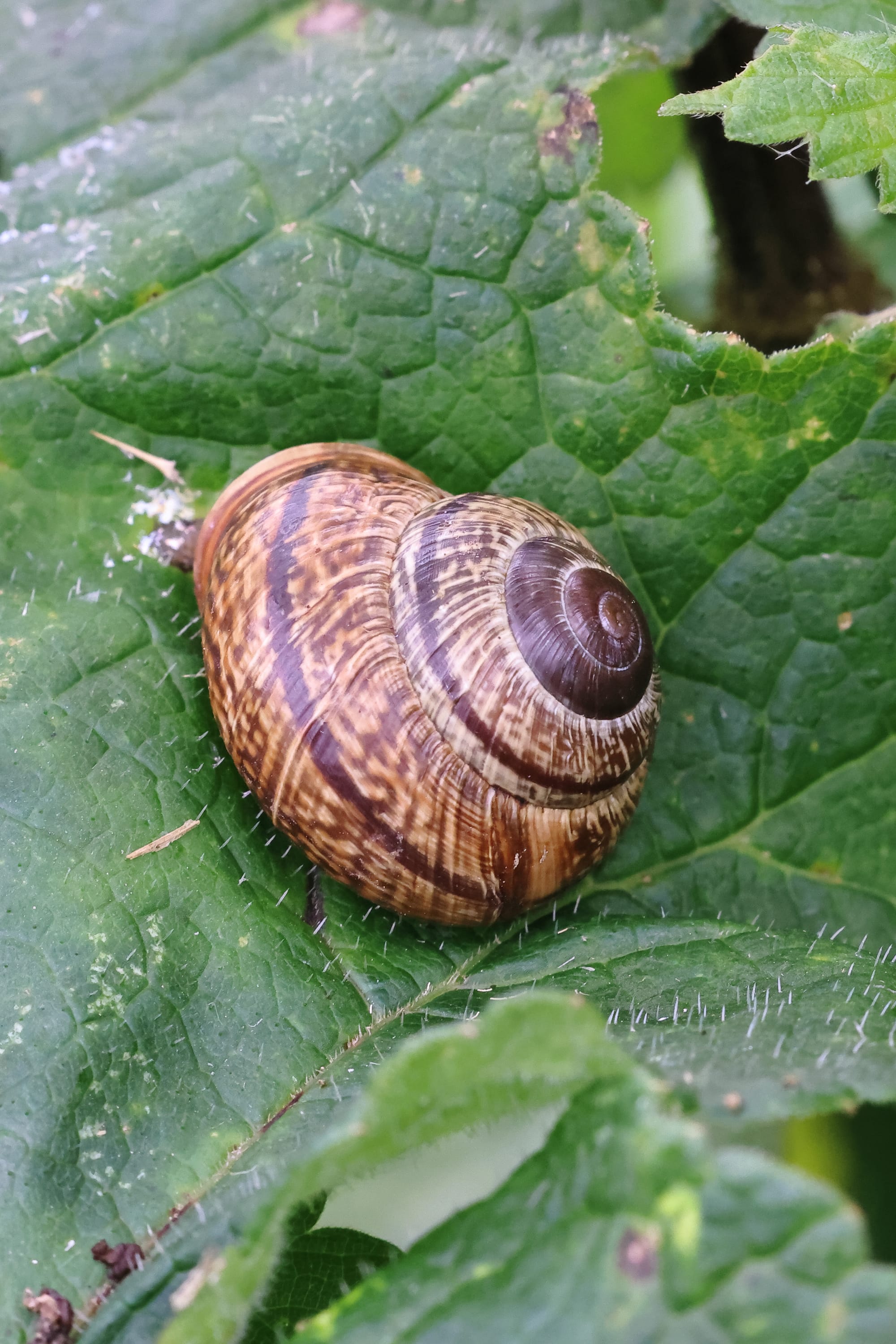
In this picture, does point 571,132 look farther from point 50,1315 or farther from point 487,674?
point 50,1315

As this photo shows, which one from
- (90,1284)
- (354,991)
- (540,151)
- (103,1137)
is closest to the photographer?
(90,1284)

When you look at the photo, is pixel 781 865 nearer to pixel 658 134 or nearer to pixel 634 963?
pixel 634 963

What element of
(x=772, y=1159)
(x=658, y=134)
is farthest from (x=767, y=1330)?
(x=658, y=134)

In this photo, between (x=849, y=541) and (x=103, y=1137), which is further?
(x=849, y=541)

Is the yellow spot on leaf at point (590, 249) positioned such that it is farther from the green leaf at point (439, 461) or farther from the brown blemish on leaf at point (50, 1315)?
the brown blemish on leaf at point (50, 1315)

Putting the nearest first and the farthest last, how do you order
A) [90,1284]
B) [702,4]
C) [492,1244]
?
[492,1244]
[90,1284]
[702,4]

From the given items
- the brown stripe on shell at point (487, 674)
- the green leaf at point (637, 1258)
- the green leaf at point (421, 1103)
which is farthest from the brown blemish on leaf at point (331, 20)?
the green leaf at point (637, 1258)
